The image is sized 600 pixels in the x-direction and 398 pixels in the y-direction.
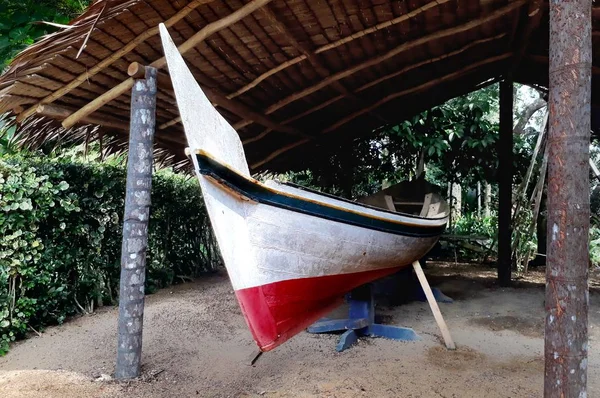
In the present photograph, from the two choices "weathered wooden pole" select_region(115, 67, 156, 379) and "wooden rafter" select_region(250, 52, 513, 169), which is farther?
"wooden rafter" select_region(250, 52, 513, 169)

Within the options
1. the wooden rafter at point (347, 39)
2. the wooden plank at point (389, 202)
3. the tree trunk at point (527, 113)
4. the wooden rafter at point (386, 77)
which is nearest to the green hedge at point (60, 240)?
the wooden rafter at point (386, 77)

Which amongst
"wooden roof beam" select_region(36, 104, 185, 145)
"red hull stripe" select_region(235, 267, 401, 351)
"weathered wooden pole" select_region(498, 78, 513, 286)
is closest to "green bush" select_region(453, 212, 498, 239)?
"weathered wooden pole" select_region(498, 78, 513, 286)

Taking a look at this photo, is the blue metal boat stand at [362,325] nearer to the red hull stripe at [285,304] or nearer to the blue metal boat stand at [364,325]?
the blue metal boat stand at [364,325]

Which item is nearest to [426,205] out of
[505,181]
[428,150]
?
[505,181]

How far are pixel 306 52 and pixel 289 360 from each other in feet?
8.59

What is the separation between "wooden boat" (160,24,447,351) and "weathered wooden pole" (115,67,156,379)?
0.70 meters

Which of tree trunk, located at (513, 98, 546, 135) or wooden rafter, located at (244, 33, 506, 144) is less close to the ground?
tree trunk, located at (513, 98, 546, 135)

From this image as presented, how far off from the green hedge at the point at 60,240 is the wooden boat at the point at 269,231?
2313 millimetres

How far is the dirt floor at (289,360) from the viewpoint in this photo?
300 centimetres

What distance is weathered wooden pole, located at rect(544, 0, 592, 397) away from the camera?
5.65ft

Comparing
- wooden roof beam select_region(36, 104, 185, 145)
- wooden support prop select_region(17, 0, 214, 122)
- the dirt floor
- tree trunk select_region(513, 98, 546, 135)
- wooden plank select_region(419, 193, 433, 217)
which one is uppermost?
tree trunk select_region(513, 98, 546, 135)

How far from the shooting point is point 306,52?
4.03m

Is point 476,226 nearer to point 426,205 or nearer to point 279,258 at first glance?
point 426,205

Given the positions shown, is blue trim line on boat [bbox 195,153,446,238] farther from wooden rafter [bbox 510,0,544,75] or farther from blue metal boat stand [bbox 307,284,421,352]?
wooden rafter [bbox 510,0,544,75]
